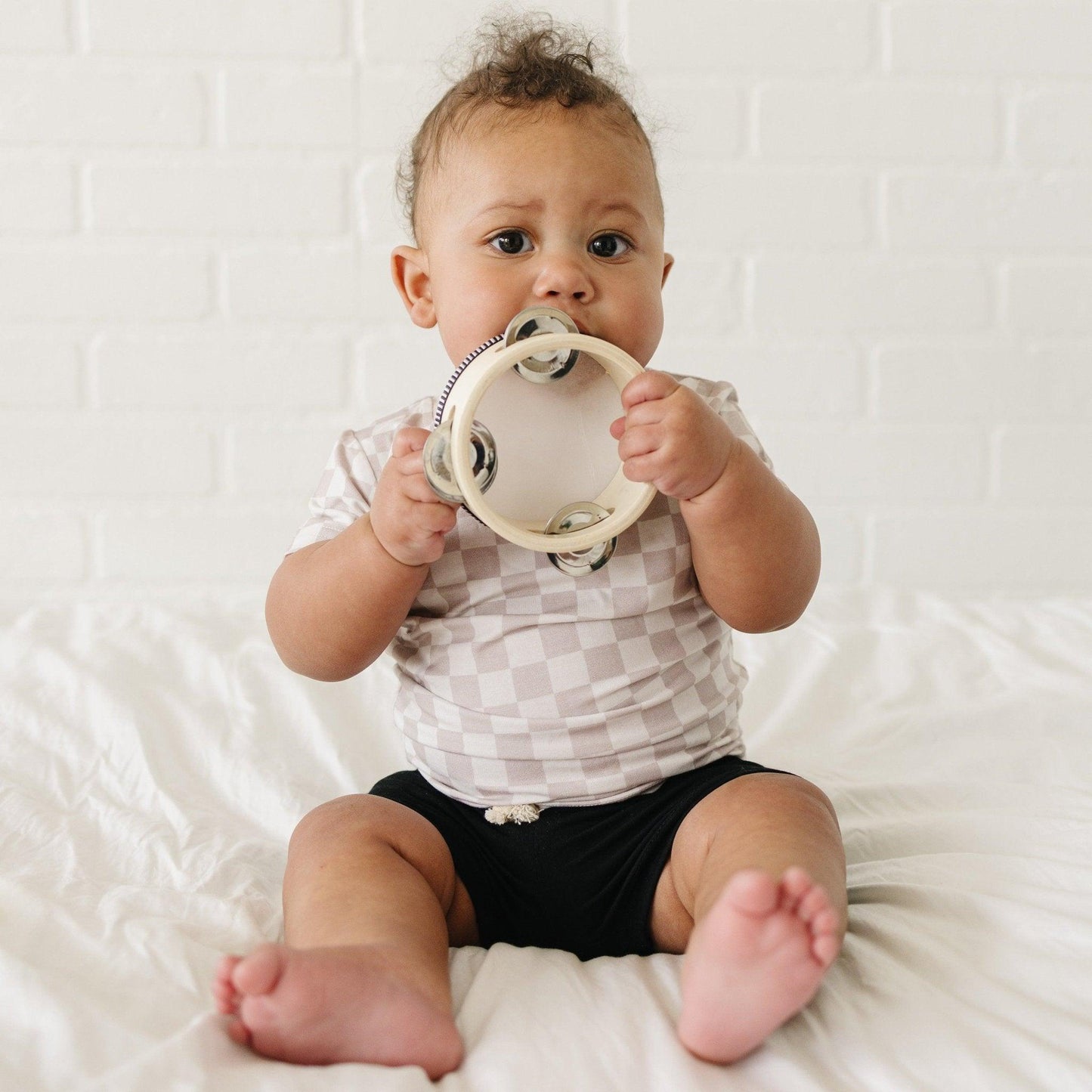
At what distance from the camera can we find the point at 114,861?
958 mm

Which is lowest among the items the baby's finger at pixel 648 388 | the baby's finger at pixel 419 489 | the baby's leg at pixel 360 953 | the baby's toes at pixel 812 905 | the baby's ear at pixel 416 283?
the baby's leg at pixel 360 953

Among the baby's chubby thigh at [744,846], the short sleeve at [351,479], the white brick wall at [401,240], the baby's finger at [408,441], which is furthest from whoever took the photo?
the white brick wall at [401,240]

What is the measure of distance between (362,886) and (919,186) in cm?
145

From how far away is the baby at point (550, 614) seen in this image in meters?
0.84

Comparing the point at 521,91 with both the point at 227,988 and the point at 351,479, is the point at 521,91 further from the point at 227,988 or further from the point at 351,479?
the point at 227,988

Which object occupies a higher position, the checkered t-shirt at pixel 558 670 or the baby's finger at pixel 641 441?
the baby's finger at pixel 641 441

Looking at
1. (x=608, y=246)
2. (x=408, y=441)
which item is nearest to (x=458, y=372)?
(x=408, y=441)

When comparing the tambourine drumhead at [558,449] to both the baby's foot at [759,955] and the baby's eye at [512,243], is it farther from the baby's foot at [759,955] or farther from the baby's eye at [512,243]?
the baby's foot at [759,955]

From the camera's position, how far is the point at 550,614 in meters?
0.95

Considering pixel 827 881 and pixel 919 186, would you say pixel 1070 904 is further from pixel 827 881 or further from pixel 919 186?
pixel 919 186

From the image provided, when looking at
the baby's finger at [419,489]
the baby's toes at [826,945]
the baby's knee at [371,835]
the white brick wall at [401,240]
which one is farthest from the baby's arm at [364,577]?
the white brick wall at [401,240]

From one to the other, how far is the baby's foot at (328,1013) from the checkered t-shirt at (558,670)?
28 centimetres

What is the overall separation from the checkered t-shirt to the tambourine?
50 millimetres

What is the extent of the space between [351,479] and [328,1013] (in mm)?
464
